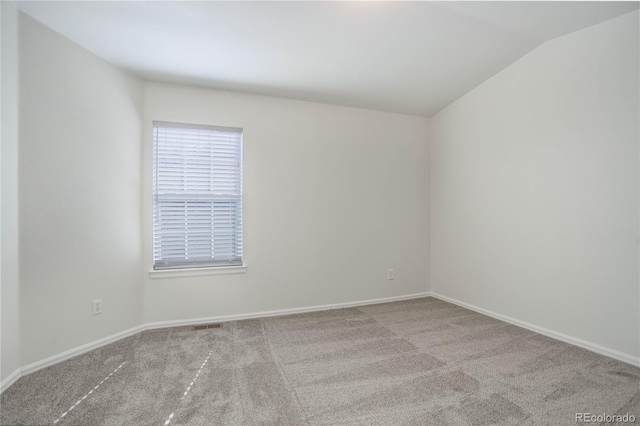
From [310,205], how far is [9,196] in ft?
7.97

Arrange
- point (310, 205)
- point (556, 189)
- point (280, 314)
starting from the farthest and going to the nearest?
point (310, 205) < point (280, 314) < point (556, 189)

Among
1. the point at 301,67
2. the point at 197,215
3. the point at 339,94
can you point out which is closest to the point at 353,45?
the point at 301,67

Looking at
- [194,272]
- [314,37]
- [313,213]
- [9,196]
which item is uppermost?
[314,37]

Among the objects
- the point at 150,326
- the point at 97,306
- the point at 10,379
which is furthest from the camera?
the point at 150,326

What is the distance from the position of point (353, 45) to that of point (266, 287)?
2.49m

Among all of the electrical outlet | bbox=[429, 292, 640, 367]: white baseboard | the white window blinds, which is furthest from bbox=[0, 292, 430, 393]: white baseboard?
bbox=[429, 292, 640, 367]: white baseboard

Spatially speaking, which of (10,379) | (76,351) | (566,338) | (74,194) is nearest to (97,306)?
(76,351)

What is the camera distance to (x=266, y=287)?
11.0 ft

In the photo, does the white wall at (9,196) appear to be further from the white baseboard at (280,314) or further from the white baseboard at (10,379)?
the white baseboard at (280,314)

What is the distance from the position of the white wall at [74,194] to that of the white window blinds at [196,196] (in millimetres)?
207

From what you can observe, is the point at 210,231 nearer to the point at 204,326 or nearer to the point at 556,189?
the point at 204,326

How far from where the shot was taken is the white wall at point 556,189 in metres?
2.28

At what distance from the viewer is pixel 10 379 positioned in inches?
76.2

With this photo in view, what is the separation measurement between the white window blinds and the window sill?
0.07 metres
